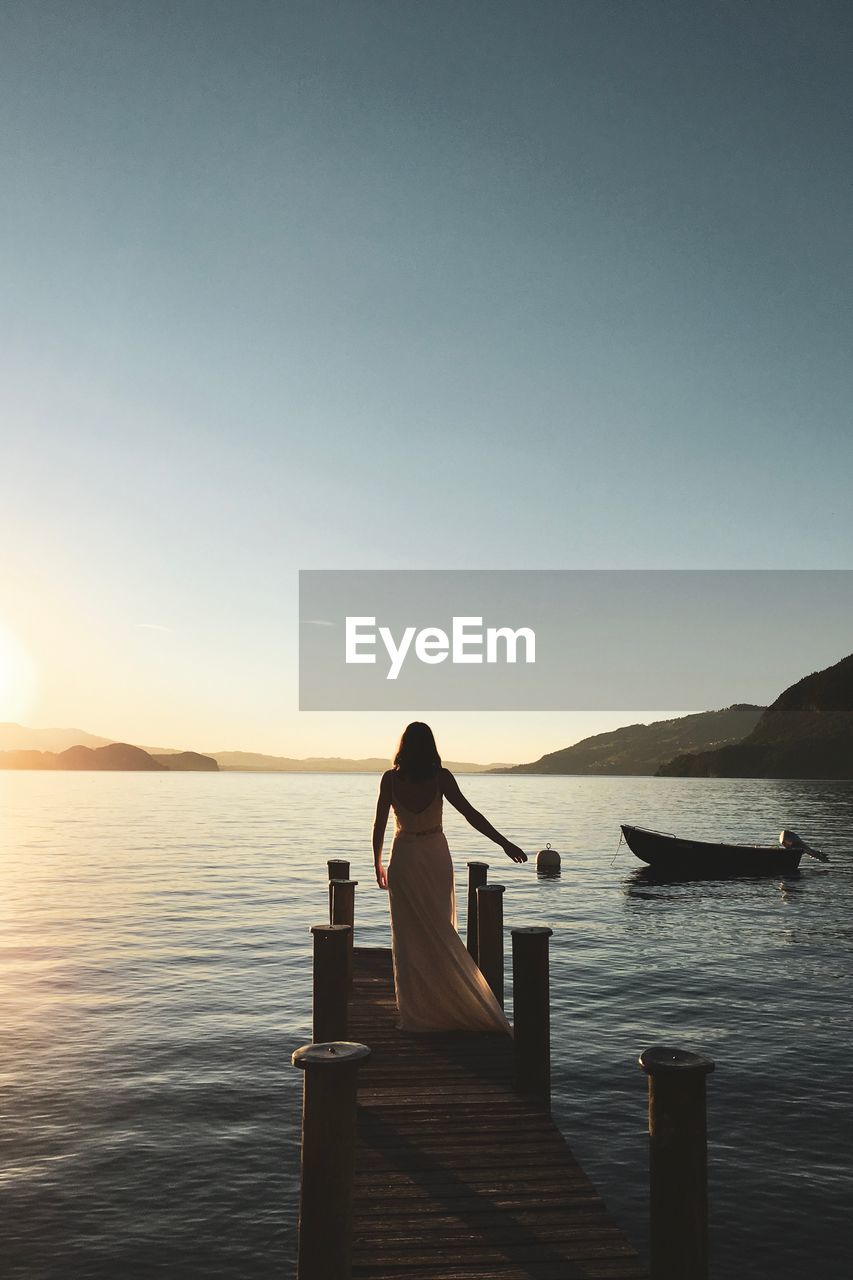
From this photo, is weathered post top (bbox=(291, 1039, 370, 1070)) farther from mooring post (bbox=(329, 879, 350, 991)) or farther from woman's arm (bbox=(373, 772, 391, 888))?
mooring post (bbox=(329, 879, 350, 991))

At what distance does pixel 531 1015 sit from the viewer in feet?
26.4

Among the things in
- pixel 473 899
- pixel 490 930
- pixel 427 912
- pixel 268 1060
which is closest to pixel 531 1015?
pixel 427 912

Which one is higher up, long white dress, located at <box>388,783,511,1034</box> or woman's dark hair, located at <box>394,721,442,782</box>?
woman's dark hair, located at <box>394,721,442,782</box>

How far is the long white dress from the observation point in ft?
27.1

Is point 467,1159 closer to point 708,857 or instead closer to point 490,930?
point 490,930

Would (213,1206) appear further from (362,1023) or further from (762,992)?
(762,992)

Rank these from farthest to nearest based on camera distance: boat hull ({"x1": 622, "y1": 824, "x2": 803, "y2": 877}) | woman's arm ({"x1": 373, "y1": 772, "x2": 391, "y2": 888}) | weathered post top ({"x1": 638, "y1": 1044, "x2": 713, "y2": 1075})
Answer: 1. boat hull ({"x1": 622, "y1": 824, "x2": 803, "y2": 877})
2. woman's arm ({"x1": 373, "y1": 772, "x2": 391, "y2": 888})
3. weathered post top ({"x1": 638, "y1": 1044, "x2": 713, "y2": 1075})

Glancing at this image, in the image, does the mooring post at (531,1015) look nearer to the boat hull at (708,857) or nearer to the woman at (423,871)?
the woman at (423,871)

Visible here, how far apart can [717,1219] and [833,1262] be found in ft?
3.58

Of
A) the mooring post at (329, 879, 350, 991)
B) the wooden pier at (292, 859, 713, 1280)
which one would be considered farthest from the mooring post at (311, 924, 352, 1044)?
the mooring post at (329, 879, 350, 991)

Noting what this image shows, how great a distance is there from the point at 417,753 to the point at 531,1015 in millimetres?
2560

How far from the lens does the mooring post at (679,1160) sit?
14.9ft

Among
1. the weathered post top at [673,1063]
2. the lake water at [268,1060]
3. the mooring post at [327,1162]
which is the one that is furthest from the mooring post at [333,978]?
the weathered post top at [673,1063]

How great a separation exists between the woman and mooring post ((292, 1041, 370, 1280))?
11.5 ft
